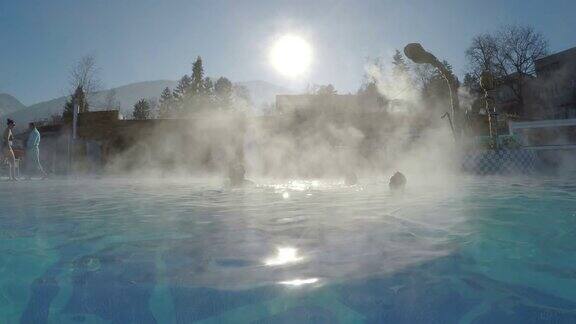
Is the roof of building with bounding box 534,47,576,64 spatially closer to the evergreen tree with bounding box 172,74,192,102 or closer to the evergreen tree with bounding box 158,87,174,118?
the evergreen tree with bounding box 172,74,192,102

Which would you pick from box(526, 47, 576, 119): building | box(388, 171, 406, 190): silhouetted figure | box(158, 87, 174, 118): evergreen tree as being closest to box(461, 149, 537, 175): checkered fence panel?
box(388, 171, 406, 190): silhouetted figure

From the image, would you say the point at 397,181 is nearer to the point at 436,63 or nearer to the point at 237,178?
the point at 237,178

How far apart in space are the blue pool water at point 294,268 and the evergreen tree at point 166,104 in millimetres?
43194

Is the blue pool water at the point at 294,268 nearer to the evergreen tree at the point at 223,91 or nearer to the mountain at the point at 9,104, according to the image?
the evergreen tree at the point at 223,91

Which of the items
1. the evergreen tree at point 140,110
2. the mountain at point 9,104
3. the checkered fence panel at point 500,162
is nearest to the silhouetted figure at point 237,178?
the checkered fence panel at point 500,162

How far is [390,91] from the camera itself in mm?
37500

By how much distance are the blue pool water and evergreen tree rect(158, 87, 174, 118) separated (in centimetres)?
4319

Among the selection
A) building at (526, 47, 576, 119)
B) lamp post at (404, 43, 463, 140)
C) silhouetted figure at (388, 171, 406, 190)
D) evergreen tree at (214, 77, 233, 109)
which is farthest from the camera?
evergreen tree at (214, 77, 233, 109)

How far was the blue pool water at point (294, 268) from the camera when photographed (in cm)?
→ 123

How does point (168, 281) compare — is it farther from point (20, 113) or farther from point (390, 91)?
point (20, 113)

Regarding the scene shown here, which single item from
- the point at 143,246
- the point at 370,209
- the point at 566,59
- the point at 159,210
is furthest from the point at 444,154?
the point at 566,59

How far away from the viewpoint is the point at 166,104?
1796 inches

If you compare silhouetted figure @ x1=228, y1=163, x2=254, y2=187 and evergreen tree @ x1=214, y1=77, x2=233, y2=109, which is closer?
silhouetted figure @ x1=228, y1=163, x2=254, y2=187

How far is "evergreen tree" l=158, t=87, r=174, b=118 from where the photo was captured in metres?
44.0
